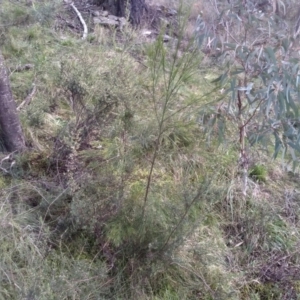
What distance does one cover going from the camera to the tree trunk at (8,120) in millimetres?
3039

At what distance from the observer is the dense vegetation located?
244 cm

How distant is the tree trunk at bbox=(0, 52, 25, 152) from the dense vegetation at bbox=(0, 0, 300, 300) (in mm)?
109

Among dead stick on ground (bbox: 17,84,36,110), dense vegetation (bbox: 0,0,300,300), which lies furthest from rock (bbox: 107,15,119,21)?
dead stick on ground (bbox: 17,84,36,110)

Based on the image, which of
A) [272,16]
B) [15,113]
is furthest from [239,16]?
[15,113]

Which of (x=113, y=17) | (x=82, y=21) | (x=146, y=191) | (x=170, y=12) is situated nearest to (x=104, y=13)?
(x=113, y=17)

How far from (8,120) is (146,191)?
1.20m

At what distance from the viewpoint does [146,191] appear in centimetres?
254

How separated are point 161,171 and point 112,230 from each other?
2.66ft

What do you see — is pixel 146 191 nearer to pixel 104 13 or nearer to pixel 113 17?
pixel 113 17

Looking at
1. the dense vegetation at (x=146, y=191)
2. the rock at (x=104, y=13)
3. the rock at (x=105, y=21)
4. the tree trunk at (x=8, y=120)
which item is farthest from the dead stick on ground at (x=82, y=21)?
the tree trunk at (x=8, y=120)

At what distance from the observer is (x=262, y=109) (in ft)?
8.43

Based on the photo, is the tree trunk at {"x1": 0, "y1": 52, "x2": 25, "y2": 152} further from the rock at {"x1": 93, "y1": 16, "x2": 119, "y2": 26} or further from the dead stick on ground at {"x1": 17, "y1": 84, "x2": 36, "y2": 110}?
the rock at {"x1": 93, "y1": 16, "x2": 119, "y2": 26}

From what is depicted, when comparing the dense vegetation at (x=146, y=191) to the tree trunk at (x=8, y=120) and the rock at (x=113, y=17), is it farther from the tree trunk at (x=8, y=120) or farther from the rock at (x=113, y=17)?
the rock at (x=113, y=17)

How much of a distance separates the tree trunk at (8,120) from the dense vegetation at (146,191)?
109 mm
